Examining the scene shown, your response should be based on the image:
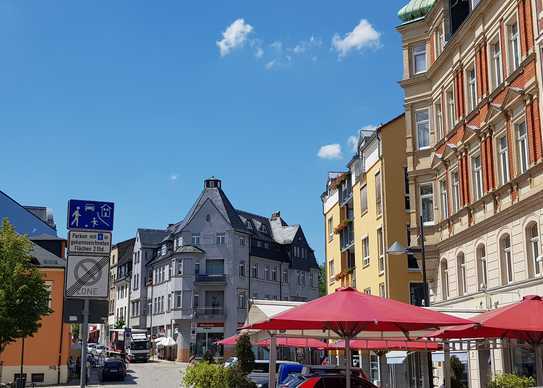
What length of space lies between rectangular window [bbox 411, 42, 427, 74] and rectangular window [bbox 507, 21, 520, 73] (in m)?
8.88

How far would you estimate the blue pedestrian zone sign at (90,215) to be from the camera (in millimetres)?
11344

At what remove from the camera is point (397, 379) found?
38344 mm

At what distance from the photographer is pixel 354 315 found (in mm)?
11328

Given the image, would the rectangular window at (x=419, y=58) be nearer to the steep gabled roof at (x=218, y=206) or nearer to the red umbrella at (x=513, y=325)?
the red umbrella at (x=513, y=325)

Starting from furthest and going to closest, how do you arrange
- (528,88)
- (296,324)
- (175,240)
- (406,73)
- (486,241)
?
(175,240) → (406,73) → (486,241) → (528,88) → (296,324)

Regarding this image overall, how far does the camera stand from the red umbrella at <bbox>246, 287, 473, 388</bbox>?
37.0 feet

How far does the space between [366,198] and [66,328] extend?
20861 millimetres

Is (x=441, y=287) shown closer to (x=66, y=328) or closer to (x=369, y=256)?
(x=369, y=256)

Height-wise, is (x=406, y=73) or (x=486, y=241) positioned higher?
(x=406, y=73)

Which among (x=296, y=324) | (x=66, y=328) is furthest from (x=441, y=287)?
(x=66, y=328)

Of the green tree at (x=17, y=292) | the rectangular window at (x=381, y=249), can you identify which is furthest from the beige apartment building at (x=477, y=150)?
the green tree at (x=17, y=292)

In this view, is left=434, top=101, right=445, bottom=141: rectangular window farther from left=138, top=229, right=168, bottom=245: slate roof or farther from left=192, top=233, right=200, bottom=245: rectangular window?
left=138, top=229, right=168, bottom=245: slate roof

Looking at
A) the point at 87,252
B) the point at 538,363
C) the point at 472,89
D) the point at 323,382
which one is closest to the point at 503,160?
the point at 472,89

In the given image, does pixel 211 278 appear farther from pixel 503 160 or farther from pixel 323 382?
pixel 323 382
